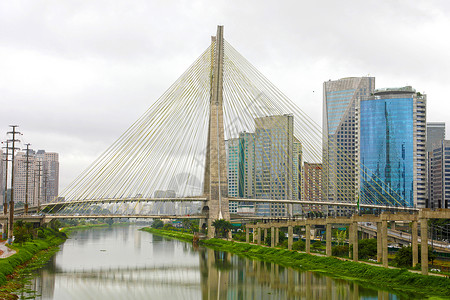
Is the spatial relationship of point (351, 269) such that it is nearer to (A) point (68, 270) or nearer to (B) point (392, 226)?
(A) point (68, 270)

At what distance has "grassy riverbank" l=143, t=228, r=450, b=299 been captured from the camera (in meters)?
24.1

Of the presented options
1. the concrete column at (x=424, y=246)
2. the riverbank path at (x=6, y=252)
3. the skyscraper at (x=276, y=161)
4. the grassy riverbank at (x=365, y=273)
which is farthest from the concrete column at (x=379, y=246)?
the skyscraper at (x=276, y=161)

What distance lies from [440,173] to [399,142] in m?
12.7

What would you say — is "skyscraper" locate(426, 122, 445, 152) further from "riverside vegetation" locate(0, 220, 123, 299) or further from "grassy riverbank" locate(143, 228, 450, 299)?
"riverside vegetation" locate(0, 220, 123, 299)

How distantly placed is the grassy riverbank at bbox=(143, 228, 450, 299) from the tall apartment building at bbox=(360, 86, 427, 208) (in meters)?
45.8

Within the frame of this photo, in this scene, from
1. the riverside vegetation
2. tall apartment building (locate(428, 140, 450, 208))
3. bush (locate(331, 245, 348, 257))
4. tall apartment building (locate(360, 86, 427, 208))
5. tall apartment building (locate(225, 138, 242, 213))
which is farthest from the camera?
tall apartment building (locate(225, 138, 242, 213))

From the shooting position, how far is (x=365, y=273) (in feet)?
96.5

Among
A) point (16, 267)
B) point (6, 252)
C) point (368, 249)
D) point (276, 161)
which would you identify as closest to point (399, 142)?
point (276, 161)

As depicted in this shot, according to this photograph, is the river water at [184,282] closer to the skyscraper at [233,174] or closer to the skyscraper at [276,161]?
the skyscraper at [276,161]

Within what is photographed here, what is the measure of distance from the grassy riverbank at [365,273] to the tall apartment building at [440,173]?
53.0 metres

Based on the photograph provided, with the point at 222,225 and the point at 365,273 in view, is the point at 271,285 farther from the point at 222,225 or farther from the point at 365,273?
the point at 222,225

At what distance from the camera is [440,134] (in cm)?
12294

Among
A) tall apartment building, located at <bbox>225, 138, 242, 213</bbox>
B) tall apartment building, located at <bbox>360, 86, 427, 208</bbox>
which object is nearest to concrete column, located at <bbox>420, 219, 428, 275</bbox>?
tall apartment building, located at <bbox>360, 86, 427, 208</bbox>

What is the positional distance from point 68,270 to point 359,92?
83374mm
